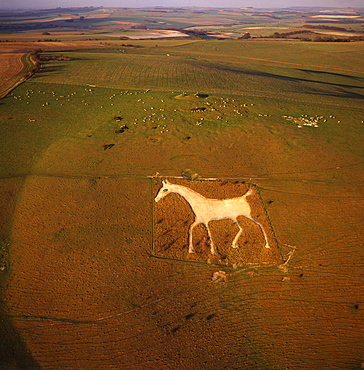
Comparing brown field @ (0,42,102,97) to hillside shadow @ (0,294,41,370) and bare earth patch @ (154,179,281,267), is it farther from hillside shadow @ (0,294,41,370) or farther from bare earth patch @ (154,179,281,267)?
hillside shadow @ (0,294,41,370)

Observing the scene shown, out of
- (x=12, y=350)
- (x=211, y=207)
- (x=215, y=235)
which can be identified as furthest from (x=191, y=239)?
(x=12, y=350)

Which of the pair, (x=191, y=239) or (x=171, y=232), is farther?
(x=171, y=232)

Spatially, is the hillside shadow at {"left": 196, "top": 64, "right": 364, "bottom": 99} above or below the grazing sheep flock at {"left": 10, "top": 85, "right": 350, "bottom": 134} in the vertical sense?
above

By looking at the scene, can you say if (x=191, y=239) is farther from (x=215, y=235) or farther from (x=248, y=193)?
(x=248, y=193)

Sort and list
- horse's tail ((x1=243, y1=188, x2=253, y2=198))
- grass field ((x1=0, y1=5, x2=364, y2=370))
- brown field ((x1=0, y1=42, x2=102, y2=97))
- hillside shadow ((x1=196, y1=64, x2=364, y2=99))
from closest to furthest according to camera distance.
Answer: grass field ((x1=0, y1=5, x2=364, y2=370)) → horse's tail ((x1=243, y1=188, x2=253, y2=198)) → brown field ((x1=0, y1=42, x2=102, y2=97)) → hillside shadow ((x1=196, y1=64, x2=364, y2=99))

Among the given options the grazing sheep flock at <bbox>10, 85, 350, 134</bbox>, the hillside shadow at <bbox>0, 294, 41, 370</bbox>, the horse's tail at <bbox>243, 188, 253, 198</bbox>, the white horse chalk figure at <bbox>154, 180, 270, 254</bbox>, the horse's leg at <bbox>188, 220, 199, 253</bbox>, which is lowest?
the hillside shadow at <bbox>0, 294, 41, 370</bbox>

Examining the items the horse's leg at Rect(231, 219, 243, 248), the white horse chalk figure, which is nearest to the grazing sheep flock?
the white horse chalk figure

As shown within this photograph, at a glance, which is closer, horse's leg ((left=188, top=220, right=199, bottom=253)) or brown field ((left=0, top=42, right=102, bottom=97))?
horse's leg ((left=188, top=220, right=199, bottom=253))
